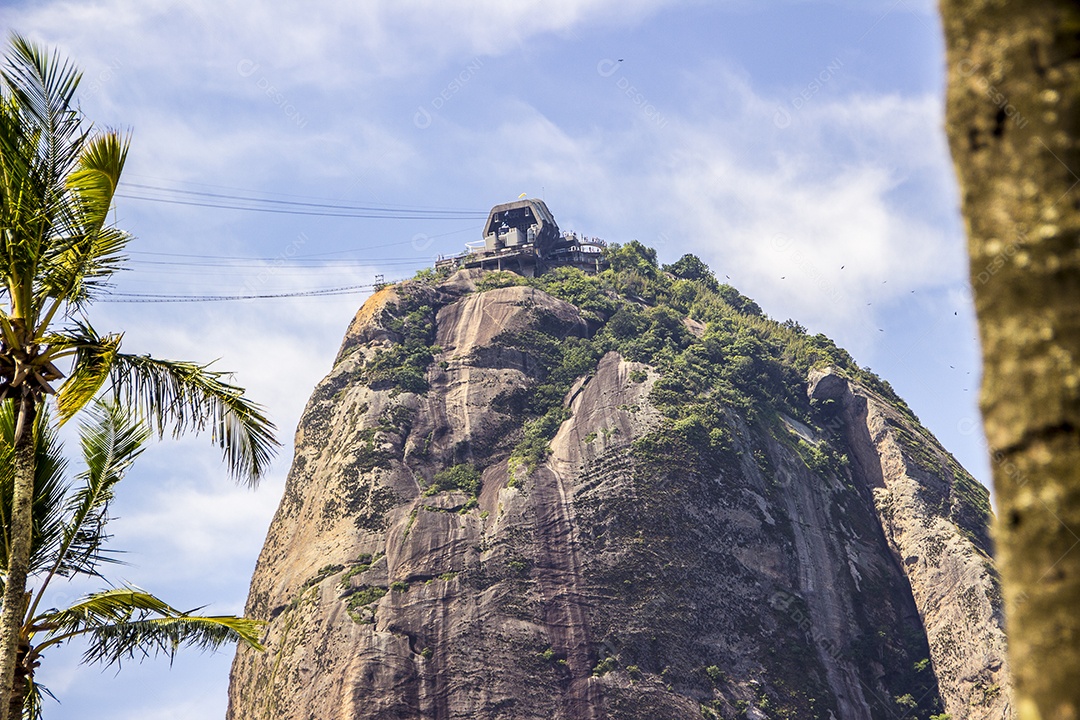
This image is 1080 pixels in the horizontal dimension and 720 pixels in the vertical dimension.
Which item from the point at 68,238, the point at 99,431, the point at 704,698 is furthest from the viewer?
the point at 704,698

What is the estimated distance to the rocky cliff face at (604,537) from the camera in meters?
64.8

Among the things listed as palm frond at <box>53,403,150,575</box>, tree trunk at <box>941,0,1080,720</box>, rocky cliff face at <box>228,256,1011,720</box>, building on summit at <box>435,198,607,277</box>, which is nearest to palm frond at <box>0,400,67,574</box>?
palm frond at <box>53,403,150,575</box>

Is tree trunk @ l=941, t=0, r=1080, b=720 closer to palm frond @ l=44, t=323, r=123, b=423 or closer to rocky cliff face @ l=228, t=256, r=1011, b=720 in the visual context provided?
palm frond @ l=44, t=323, r=123, b=423

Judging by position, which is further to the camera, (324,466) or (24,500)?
(324,466)

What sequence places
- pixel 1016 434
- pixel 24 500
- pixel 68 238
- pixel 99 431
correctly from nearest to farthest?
pixel 1016 434, pixel 24 500, pixel 68 238, pixel 99 431

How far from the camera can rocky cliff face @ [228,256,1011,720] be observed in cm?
6475

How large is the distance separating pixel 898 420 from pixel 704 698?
32.8m

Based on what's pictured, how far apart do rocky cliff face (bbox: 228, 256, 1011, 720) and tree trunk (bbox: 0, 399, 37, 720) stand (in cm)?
5192

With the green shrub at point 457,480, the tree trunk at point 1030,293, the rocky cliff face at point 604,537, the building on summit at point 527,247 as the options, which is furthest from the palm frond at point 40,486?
the building on summit at point 527,247

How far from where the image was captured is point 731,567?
70.9 metres

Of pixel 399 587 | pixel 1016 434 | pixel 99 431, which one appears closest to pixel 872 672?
pixel 399 587

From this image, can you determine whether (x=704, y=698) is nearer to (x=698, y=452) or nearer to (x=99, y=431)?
(x=698, y=452)

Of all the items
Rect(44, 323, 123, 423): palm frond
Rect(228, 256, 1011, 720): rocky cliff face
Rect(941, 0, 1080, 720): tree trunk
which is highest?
Rect(228, 256, 1011, 720): rocky cliff face

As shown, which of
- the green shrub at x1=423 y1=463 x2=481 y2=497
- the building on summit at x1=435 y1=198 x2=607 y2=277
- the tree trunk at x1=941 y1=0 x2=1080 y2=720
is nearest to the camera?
the tree trunk at x1=941 y1=0 x2=1080 y2=720
